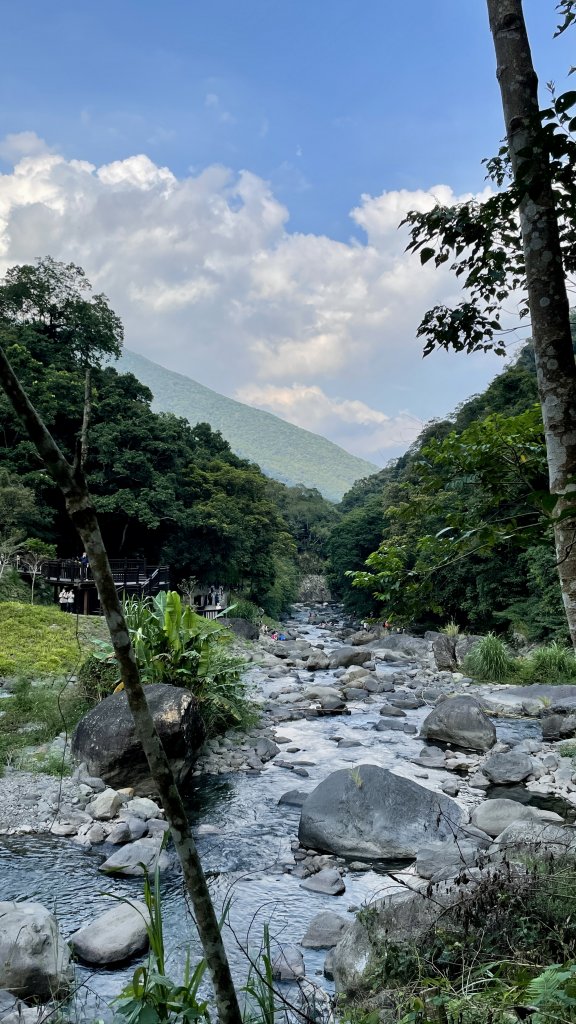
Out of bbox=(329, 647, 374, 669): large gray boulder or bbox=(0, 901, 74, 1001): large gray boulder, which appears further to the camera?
bbox=(329, 647, 374, 669): large gray boulder

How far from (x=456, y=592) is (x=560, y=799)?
1748 cm

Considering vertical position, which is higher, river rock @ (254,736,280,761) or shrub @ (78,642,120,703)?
shrub @ (78,642,120,703)

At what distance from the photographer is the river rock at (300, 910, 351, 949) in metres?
4.24

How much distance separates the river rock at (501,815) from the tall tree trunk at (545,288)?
463cm

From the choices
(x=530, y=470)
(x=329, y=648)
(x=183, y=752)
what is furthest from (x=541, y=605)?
(x=530, y=470)

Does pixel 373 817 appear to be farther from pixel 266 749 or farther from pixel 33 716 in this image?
pixel 33 716

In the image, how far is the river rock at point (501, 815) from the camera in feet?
20.0

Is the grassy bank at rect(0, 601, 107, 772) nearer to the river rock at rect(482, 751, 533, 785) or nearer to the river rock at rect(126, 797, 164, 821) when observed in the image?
the river rock at rect(126, 797, 164, 821)

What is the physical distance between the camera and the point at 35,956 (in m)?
3.55

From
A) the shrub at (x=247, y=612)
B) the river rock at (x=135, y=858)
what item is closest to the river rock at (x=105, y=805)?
the river rock at (x=135, y=858)

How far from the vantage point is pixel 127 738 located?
716cm

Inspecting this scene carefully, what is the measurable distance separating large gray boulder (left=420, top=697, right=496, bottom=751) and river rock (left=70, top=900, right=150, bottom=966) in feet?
21.7

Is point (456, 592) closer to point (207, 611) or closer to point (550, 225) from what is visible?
point (207, 611)

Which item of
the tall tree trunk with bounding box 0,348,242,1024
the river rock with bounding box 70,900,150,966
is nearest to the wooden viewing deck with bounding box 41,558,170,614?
the river rock with bounding box 70,900,150,966
